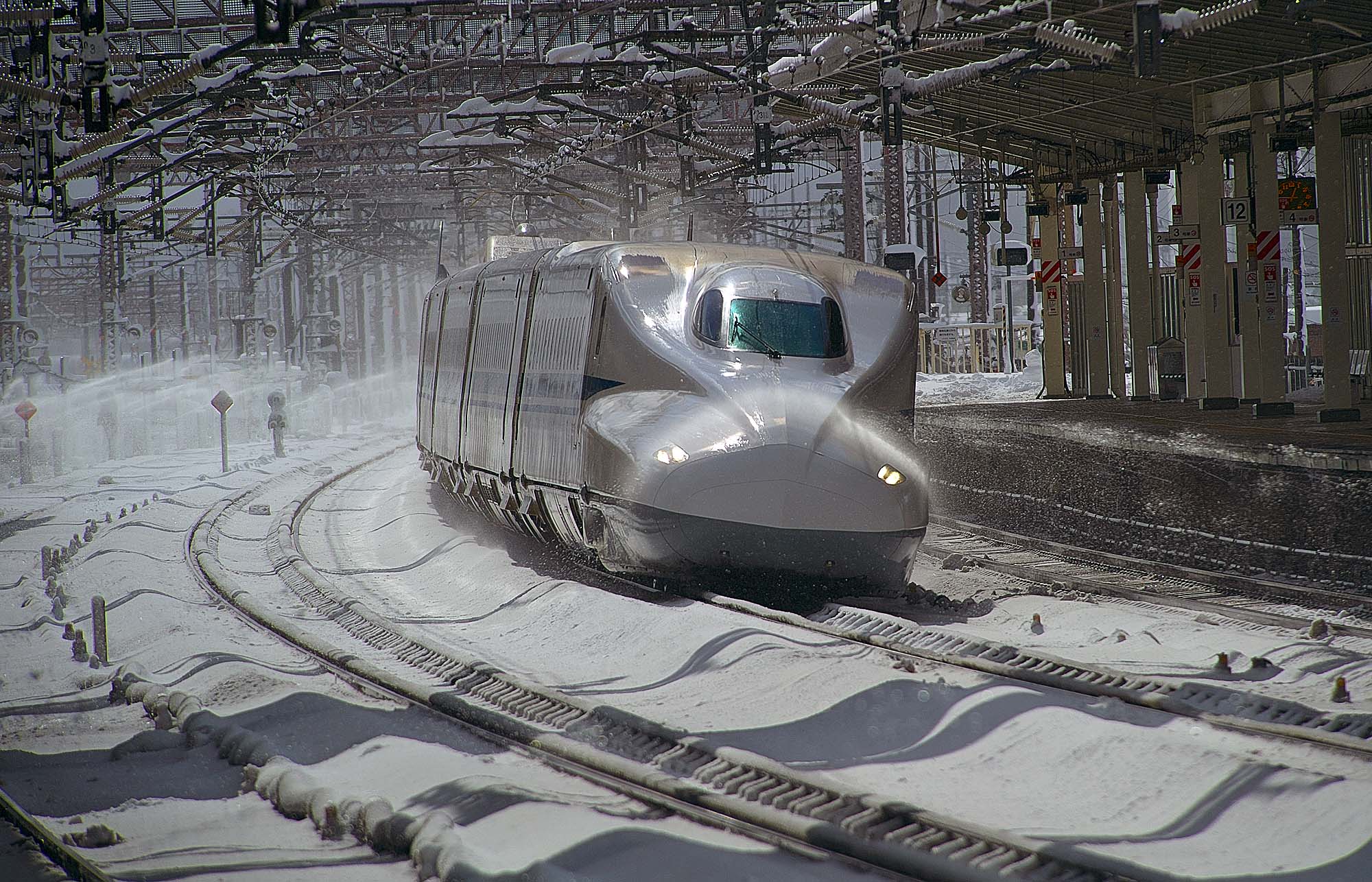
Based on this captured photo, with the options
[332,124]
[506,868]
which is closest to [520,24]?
[332,124]

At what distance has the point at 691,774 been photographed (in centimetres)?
593

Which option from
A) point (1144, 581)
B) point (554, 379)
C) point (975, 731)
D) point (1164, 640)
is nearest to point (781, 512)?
point (1164, 640)

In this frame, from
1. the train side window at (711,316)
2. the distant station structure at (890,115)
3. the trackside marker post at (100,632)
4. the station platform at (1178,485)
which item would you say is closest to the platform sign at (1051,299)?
the distant station structure at (890,115)

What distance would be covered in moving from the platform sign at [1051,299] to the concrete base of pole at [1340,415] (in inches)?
427

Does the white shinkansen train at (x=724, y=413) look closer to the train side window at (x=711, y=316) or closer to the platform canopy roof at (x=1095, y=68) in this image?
the train side window at (x=711, y=316)

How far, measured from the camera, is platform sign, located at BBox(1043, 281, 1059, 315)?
92.2ft

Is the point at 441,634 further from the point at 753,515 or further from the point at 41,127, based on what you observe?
the point at 41,127

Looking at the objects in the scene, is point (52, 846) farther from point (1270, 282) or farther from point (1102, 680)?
point (1270, 282)

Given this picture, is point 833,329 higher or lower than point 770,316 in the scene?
lower

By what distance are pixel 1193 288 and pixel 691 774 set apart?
18.1m

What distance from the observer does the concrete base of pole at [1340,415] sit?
56.5 feet

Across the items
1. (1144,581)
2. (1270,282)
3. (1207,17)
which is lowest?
(1144,581)

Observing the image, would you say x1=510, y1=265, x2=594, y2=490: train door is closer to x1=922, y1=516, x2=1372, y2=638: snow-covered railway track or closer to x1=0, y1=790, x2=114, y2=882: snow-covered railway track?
x1=922, y1=516, x2=1372, y2=638: snow-covered railway track

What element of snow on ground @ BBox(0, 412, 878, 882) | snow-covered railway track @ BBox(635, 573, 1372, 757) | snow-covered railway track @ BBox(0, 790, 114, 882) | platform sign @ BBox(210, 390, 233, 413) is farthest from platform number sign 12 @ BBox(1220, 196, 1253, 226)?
snow-covered railway track @ BBox(0, 790, 114, 882)
